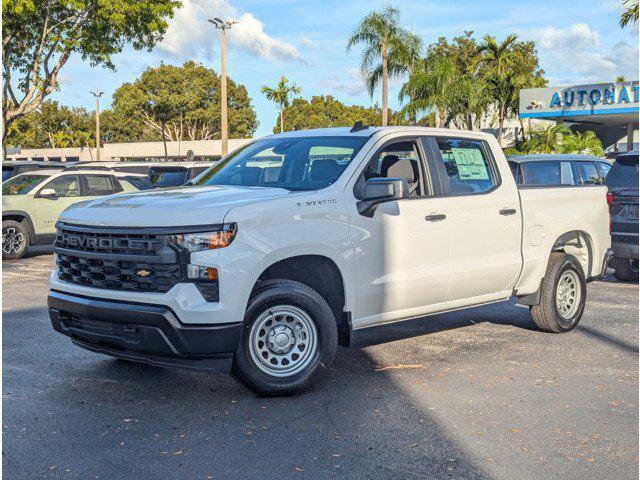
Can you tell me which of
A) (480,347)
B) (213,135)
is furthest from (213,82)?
(480,347)

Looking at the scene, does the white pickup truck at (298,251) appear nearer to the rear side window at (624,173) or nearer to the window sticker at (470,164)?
the window sticker at (470,164)

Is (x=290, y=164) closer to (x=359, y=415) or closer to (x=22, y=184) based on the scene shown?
(x=359, y=415)

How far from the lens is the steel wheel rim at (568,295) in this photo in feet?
27.0

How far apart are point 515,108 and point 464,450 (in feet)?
157

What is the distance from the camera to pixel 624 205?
1123 cm

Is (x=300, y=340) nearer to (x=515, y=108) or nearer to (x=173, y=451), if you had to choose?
(x=173, y=451)

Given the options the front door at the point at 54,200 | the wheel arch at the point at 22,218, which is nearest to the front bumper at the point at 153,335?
the front door at the point at 54,200

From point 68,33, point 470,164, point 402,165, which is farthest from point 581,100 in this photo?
point 402,165

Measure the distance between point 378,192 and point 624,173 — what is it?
21.4 ft

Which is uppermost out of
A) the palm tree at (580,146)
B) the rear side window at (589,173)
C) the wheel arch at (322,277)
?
the palm tree at (580,146)

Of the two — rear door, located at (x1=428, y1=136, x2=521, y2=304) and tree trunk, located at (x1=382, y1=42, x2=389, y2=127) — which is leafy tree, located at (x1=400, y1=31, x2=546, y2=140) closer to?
tree trunk, located at (x1=382, y1=42, x2=389, y2=127)

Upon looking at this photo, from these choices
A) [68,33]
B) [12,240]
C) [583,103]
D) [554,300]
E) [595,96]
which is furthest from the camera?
[583,103]

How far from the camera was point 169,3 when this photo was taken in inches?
1135

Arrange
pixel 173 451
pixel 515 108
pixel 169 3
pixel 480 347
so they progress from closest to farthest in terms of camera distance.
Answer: pixel 173 451
pixel 480 347
pixel 169 3
pixel 515 108
